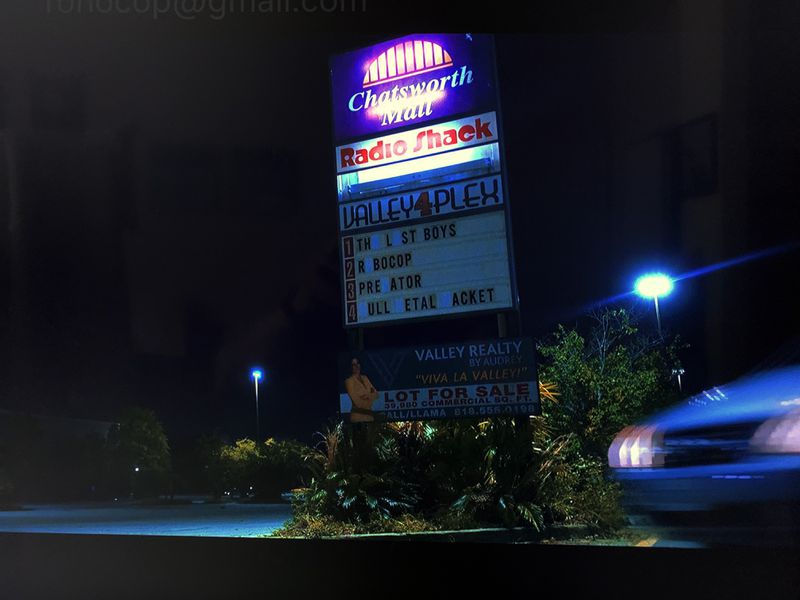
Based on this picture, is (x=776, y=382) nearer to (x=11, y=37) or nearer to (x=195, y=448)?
(x=11, y=37)

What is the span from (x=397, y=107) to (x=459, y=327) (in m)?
4.86

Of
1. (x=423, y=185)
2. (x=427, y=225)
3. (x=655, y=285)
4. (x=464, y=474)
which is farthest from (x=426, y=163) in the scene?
(x=655, y=285)

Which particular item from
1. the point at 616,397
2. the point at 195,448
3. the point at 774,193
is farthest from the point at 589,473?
the point at 195,448

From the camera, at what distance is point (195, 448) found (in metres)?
28.5

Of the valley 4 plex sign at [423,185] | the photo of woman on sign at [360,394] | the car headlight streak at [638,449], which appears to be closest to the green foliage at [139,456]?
the photo of woman on sign at [360,394]

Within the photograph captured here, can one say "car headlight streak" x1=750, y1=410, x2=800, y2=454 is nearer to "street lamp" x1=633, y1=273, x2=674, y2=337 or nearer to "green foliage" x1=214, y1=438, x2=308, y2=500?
"street lamp" x1=633, y1=273, x2=674, y2=337

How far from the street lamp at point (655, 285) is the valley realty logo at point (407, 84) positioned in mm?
5343

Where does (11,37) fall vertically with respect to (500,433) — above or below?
above

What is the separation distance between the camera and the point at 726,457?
401 cm

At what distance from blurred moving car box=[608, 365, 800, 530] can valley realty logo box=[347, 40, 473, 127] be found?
6.33 metres

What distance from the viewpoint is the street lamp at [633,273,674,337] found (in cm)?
1273

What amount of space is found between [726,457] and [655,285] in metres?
9.27

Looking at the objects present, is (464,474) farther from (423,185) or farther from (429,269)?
(423,185)

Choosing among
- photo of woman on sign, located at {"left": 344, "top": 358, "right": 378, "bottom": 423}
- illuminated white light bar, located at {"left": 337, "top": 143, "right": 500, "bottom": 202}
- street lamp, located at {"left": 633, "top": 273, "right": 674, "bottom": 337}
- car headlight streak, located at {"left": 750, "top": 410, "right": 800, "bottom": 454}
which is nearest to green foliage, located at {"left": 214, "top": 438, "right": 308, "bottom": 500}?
photo of woman on sign, located at {"left": 344, "top": 358, "right": 378, "bottom": 423}
